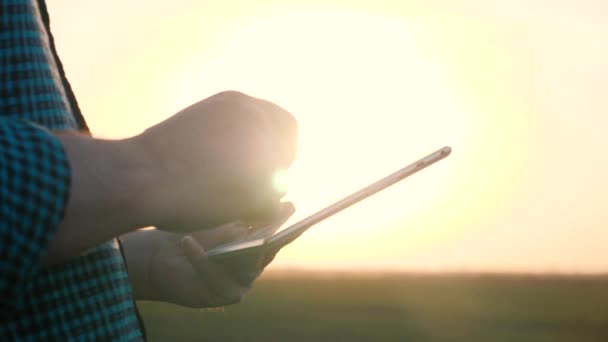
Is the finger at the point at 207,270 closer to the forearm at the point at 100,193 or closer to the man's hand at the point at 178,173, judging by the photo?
the man's hand at the point at 178,173

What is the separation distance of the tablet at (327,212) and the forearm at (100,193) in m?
0.62

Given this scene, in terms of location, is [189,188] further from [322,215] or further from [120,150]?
[322,215]

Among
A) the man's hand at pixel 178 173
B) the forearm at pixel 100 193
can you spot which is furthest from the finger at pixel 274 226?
the forearm at pixel 100 193

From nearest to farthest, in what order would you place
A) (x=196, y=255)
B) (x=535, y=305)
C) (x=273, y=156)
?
(x=273, y=156) < (x=196, y=255) < (x=535, y=305)

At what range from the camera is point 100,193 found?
0.95 metres

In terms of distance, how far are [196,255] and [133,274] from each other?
8.1 inches

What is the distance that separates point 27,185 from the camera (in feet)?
2.90

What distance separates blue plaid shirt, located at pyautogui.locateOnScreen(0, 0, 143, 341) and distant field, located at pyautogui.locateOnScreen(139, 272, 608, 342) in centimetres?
1316

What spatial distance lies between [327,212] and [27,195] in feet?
2.76

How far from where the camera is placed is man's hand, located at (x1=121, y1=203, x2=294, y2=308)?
1958 mm

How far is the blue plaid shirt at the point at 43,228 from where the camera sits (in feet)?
2.94

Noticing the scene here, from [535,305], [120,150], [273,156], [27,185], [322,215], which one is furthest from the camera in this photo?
[535,305]

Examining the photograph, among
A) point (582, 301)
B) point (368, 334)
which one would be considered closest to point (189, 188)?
point (368, 334)

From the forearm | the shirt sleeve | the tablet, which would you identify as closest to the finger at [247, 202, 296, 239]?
the tablet
